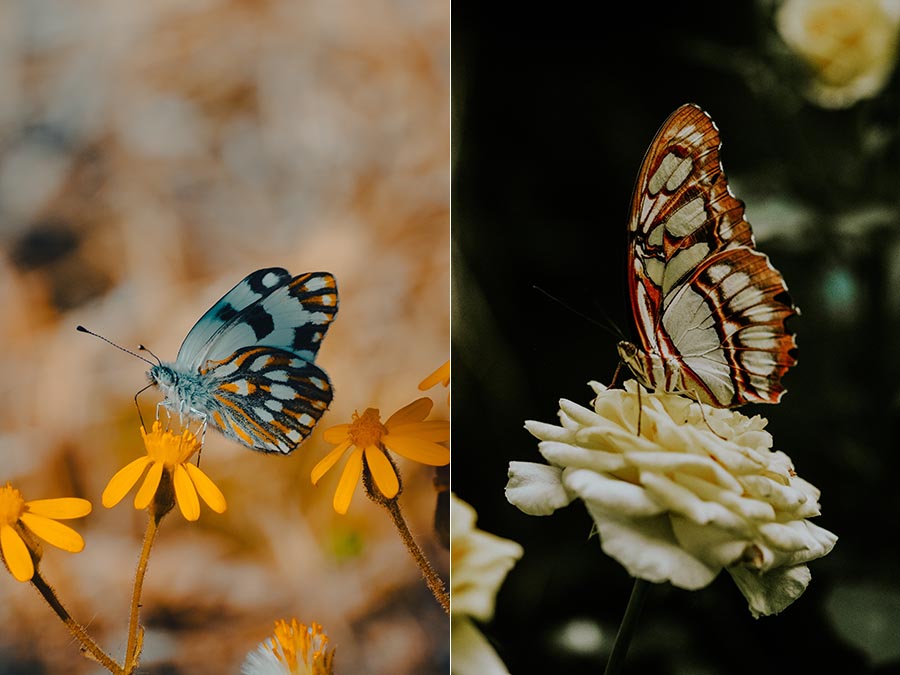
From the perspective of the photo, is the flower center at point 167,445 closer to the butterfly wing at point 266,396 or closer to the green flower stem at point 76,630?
the butterfly wing at point 266,396

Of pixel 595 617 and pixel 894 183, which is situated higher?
pixel 894 183

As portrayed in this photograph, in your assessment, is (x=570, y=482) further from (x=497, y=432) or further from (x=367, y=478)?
(x=367, y=478)

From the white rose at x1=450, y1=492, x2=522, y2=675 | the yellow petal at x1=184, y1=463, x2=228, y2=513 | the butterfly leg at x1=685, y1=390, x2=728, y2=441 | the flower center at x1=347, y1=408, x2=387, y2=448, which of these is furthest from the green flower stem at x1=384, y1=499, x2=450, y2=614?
the butterfly leg at x1=685, y1=390, x2=728, y2=441

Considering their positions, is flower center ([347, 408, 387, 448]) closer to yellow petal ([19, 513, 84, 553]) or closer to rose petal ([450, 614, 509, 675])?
rose petal ([450, 614, 509, 675])

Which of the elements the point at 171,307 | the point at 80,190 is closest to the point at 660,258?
the point at 171,307

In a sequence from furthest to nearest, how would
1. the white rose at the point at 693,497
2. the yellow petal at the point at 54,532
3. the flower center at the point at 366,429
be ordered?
the flower center at the point at 366,429 → the yellow petal at the point at 54,532 → the white rose at the point at 693,497

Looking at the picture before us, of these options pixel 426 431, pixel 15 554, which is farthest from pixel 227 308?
pixel 15 554

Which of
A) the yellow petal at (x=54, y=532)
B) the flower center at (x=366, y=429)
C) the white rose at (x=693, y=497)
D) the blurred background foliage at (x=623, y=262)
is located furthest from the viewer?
the flower center at (x=366, y=429)

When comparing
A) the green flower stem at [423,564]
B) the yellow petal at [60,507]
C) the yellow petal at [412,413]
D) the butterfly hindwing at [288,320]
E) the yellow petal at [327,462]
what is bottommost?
the green flower stem at [423,564]

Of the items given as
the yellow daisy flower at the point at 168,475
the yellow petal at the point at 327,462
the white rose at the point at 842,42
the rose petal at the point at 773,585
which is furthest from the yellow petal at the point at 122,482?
the white rose at the point at 842,42
